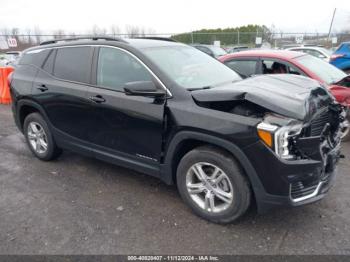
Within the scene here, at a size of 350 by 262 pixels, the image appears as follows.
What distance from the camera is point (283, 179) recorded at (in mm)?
2730

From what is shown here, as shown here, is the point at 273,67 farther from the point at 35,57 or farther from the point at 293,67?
the point at 35,57

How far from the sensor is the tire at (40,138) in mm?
4719

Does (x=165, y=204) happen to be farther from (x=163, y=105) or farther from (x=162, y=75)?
(x=162, y=75)

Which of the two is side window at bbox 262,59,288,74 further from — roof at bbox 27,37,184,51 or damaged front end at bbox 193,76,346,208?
damaged front end at bbox 193,76,346,208

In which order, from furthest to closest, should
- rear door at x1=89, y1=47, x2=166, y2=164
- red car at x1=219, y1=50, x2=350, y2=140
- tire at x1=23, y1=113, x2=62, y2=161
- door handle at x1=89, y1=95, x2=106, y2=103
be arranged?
red car at x1=219, y1=50, x2=350, y2=140, tire at x1=23, y1=113, x2=62, y2=161, door handle at x1=89, y1=95, x2=106, y2=103, rear door at x1=89, y1=47, x2=166, y2=164

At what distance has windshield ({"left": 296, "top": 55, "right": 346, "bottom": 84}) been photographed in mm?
5582

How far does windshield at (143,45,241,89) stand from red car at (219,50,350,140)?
140 cm

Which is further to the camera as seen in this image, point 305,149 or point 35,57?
point 35,57

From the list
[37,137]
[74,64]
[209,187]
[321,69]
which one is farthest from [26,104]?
[321,69]

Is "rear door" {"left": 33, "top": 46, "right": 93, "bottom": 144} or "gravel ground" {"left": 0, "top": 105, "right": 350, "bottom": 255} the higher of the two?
"rear door" {"left": 33, "top": 46, "right": 93, "bottom": 144}

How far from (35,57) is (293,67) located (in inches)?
168

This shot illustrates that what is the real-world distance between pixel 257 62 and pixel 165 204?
360 cm

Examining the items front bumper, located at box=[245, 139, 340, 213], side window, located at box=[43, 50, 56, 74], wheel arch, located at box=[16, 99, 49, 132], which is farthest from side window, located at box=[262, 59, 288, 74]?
wheel arch, located at box=[16, 99, 49, 132]

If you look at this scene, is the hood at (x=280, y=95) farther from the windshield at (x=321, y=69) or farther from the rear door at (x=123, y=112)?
the windshield at (x=321, y=69)
